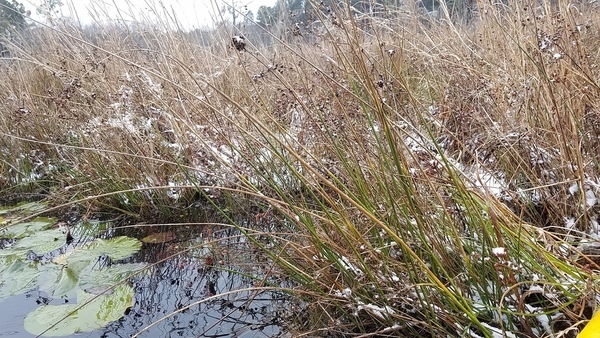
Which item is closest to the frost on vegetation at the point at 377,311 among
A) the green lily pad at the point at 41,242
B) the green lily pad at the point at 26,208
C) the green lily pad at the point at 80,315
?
the green lily pad at the point at 80,315

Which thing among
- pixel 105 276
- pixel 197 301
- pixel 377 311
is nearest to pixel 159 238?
pixel 105 276

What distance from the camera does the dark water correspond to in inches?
54.0

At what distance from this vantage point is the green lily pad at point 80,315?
1.43 m

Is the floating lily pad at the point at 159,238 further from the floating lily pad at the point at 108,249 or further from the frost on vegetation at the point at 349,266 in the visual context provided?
the frost on vegetation at the point at 349,266

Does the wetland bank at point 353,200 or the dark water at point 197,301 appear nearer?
the wetland bank at point 353,200

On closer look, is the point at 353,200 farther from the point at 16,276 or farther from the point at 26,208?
the point at 26,208

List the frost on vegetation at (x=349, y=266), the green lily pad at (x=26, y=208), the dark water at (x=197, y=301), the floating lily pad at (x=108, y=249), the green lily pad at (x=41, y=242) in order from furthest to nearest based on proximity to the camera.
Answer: the green lily pad at (x=26, y=208) < the green lily pad at (x=41, y=242) < the floating lily pad at (x=108, y=249) < the dark water at (x=197, y=301) < the frost on vegetation at (x=349, y=266)

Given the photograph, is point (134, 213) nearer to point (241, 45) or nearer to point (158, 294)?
point (158, 294)

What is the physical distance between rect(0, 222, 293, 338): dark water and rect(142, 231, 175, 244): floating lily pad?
0.13 meters

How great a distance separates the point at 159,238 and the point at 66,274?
456mm

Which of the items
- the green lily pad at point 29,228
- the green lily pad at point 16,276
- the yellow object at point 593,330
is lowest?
the green lily pad at point 16,276

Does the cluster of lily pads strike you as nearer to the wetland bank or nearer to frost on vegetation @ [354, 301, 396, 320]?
the wetland bank

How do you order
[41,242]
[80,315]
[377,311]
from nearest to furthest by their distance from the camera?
[377,311]
[80,315]
[41,242]

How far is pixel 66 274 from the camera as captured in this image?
1.81 m
